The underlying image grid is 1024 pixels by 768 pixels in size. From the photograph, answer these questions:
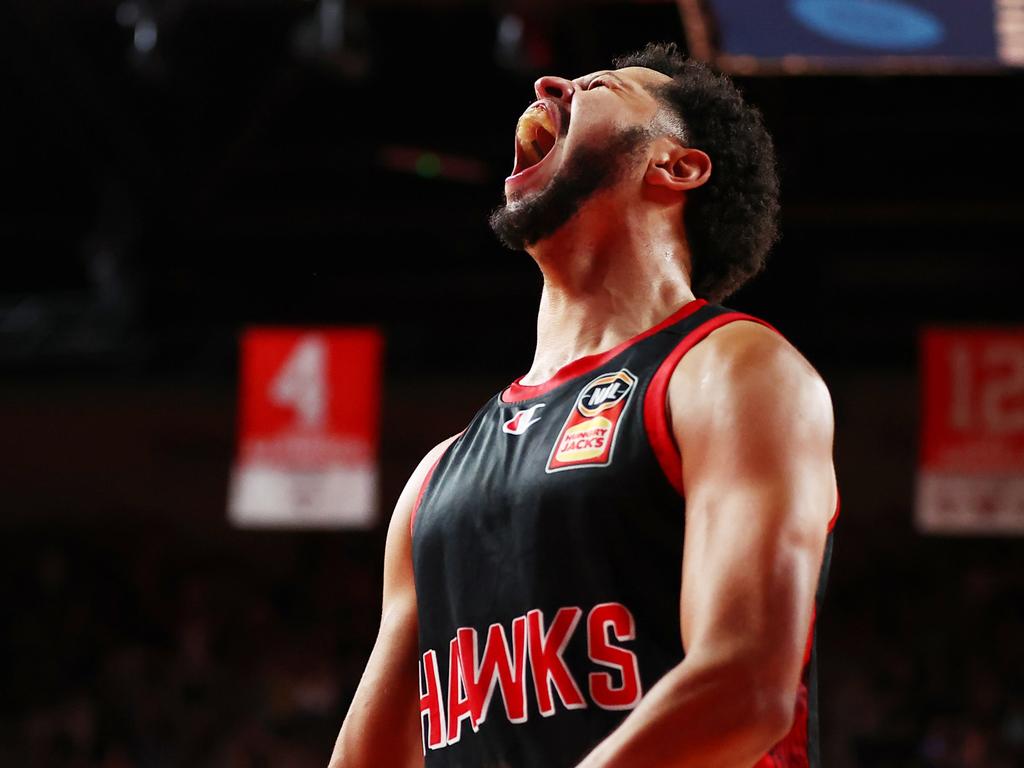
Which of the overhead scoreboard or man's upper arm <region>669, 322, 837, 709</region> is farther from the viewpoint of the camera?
the overhead scoreboard

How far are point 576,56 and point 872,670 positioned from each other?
4823mm

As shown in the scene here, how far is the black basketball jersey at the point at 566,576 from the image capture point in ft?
5.94

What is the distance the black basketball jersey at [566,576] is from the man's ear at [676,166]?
0.22 metres

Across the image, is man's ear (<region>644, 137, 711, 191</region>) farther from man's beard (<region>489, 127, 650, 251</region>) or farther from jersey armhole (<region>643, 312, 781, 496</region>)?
jersey armhole (<region>643, 312, 781, 496</region>)

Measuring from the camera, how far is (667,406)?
1.86m

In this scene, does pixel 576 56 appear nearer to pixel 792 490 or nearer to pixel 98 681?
pixel 98 681

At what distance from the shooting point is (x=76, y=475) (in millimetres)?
11609

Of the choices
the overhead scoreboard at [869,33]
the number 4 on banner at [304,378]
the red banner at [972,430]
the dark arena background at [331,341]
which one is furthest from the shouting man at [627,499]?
the number 4 on banner at [304,378]

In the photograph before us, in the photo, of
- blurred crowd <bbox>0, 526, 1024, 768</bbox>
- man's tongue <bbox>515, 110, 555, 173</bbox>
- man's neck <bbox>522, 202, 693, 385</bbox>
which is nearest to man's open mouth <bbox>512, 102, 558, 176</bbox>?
man's tongue <bbox>515, 110, 555, 173</bbox>

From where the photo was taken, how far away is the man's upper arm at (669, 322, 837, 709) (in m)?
1.64

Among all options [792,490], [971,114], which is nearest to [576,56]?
[971,114]

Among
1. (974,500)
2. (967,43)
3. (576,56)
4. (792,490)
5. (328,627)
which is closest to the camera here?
(792,490)

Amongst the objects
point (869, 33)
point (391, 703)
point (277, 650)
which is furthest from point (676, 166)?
point (277, 650)

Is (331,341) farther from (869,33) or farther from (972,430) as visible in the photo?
(869,33)
